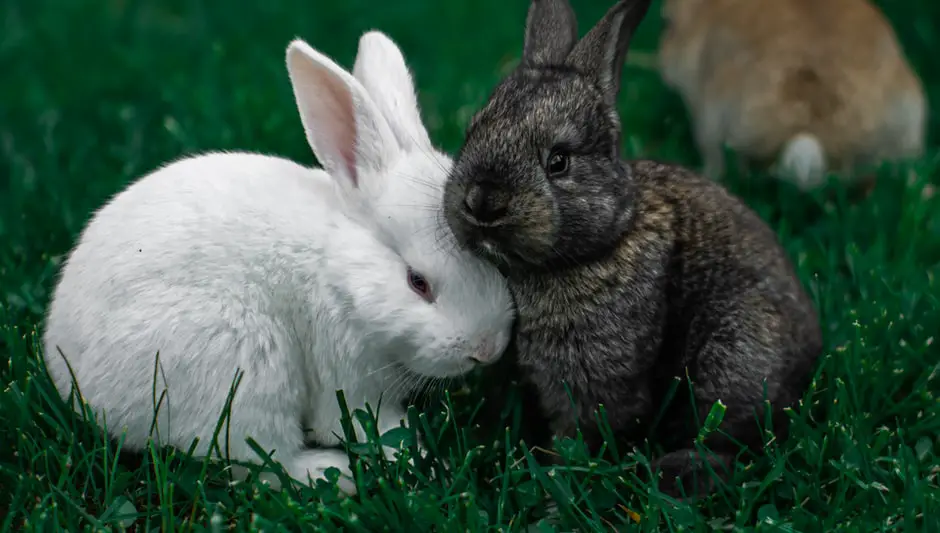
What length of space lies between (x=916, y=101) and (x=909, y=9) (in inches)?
69.3

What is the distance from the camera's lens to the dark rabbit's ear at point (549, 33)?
2.82m

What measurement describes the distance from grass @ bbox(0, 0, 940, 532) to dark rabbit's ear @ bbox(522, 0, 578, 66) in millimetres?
989

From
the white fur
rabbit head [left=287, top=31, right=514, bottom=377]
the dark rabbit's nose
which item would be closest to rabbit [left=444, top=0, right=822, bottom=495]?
the dark rabbit's nose

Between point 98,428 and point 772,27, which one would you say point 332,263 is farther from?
point 772,27

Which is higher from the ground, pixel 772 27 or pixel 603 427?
pixel 772 27

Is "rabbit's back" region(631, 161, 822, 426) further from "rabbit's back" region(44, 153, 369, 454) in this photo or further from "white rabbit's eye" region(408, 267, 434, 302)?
"rabbit's back" region(44, 153, 369, 454)

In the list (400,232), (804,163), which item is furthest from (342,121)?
(804,163)

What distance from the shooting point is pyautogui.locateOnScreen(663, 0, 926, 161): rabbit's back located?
454cm

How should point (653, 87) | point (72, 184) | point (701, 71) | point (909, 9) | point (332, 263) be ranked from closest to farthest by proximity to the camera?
point (332, 263) < point (72, 184) < point (701, 71) < point (653, 87) < point (909, 9)

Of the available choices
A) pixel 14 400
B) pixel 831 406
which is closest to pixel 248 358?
pixel 14 400

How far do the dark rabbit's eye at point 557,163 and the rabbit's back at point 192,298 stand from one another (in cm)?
57

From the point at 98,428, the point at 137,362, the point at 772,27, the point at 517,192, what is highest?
the point at 772,27

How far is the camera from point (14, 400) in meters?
2.90

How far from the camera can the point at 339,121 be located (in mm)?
2990
